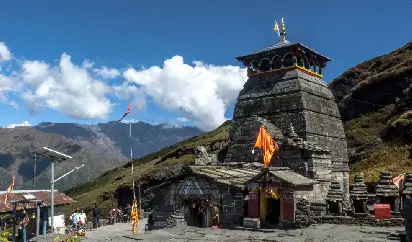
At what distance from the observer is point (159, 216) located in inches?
1128

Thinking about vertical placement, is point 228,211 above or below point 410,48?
below

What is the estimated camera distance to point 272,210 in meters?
26.7

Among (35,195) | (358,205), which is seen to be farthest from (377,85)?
(35,195)

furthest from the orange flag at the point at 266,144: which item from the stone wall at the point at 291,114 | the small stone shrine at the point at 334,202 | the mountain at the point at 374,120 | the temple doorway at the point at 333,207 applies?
the mountain at the point at 374,120

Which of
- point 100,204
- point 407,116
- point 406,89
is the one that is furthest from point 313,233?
point 100,204

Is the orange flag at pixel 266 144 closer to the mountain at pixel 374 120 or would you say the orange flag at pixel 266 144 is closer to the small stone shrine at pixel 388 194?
the small stone shrine at pixel 388 194

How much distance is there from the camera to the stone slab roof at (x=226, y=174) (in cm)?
2622

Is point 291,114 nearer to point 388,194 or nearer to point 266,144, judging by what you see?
point 266,144

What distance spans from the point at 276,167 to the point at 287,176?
2258 mm

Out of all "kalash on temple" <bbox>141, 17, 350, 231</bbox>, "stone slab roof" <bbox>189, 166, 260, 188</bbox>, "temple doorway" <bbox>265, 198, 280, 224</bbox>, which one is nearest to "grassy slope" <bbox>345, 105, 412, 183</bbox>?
"kalash on temple" <bbox>141, 17, 350, 231</bbox>

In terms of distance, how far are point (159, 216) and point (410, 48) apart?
197 feet

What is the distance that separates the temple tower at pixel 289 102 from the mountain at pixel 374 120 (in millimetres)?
9476

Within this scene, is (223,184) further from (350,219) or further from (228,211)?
(350,219)

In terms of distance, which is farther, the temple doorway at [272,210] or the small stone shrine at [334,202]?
the temple doorway at [272,210]
